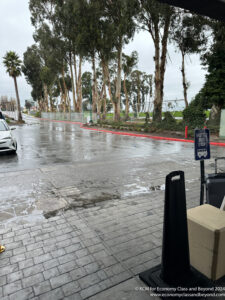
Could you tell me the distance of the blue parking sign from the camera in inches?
145

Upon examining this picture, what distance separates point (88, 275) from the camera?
271 centimetres

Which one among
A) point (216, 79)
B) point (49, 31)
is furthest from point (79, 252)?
point (49, 31)

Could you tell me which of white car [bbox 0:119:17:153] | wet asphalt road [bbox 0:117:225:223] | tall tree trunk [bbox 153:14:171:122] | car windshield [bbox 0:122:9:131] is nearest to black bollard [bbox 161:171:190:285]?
wet asphalt road [bbox 0:117:225:223]

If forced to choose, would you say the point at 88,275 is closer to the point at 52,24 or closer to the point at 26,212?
the point at 26,212

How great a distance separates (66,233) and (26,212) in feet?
4.19

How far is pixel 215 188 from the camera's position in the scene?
3.26m

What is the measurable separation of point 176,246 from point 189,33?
26408mm

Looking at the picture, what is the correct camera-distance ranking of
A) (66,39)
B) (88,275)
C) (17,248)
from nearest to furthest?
(88,275) → (17,248) → (66,39)

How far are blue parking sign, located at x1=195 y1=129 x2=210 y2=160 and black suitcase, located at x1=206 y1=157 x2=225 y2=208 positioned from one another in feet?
1.74

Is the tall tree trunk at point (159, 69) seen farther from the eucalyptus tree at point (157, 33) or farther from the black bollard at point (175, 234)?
the black bollard at point (175, 234)

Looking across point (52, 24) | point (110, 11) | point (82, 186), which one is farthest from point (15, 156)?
point (52, 24)

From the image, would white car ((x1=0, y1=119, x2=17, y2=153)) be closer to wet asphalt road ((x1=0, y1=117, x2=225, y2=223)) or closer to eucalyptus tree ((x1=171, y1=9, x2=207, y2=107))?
wet asphalt road ((x1=0, y1=117, x2=225, y2=223))

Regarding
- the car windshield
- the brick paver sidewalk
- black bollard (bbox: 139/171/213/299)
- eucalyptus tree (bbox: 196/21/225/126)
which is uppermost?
eucalyptus tree (bbox: 196/21/225/126)

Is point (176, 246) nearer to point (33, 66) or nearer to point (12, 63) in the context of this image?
point (12, 63)
